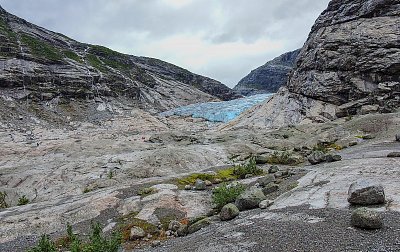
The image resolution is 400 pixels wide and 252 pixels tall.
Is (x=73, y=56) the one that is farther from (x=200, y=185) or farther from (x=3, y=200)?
(x=200, y=185)

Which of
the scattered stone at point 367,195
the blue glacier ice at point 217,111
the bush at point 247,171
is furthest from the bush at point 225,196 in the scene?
the blue glacier ice at point 217,111

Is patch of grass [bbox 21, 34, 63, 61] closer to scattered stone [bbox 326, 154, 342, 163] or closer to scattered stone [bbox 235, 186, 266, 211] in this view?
scattered stone [bbox 326, 154, 342, 163]

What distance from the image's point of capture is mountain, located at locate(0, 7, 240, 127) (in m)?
89.8

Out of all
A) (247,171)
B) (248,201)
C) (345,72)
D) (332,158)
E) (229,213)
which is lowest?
(247,171)

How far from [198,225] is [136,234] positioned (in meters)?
3.18

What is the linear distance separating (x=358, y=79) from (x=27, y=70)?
3388 inches

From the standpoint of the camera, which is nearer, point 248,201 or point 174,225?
point 248,201

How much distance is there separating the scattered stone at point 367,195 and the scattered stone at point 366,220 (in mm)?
1931

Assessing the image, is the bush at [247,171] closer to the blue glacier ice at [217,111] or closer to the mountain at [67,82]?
the blue glacier ice at [217,111]

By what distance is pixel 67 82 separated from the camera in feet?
338

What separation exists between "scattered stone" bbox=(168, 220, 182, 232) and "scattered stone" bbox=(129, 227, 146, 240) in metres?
1.30

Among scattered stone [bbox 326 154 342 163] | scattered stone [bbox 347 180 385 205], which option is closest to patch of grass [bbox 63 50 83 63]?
scattered stone [bbox 326 154 342 163]

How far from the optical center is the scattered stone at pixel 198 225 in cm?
1538

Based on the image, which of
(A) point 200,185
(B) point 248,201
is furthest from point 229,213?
(A) point 200,185
